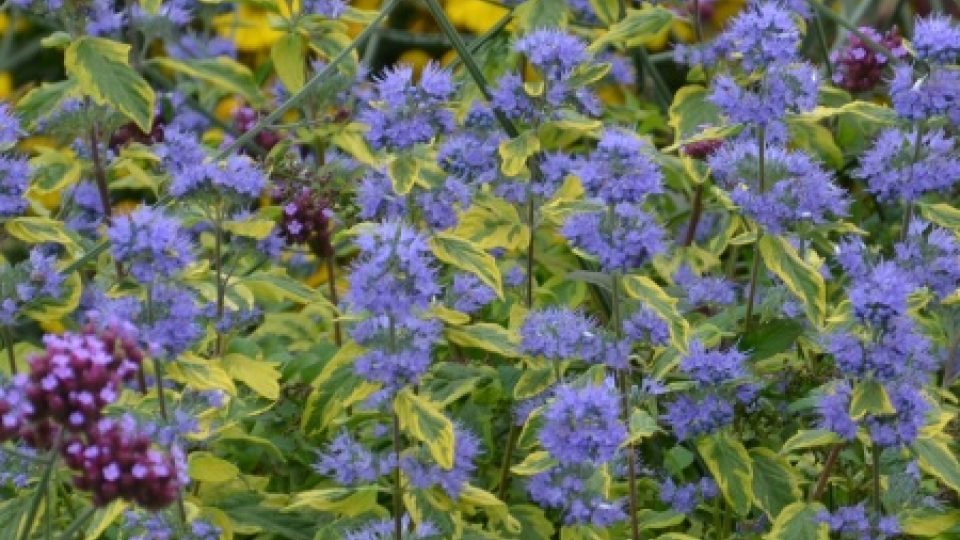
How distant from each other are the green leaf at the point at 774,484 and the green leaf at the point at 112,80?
1133 mm

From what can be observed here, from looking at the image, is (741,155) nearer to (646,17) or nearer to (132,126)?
(646,17)

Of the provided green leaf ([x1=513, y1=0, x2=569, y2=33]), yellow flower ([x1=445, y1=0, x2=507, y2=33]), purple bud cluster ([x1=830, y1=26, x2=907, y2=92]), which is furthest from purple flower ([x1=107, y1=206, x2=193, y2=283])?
yellow flower ([x1=445, y1=0, x2=507, y2=33])

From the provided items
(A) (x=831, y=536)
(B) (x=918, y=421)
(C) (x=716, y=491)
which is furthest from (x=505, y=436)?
(B) (x=918, y=421)

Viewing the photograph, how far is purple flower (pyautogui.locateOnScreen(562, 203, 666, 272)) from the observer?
260 centimetres

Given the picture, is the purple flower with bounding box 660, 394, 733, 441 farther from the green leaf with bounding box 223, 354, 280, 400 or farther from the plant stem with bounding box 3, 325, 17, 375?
the plant stem with bounding box 3, 325, 17, 375

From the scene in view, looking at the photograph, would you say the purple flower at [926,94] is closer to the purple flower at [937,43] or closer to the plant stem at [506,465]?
the purple flower at [937,43]

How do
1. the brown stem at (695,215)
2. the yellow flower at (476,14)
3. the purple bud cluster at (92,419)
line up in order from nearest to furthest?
the purple bud cluster at (92,419)
the brown stem at (695,215)
the yellow flower at (476,14)

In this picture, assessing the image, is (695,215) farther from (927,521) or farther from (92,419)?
(92,419)

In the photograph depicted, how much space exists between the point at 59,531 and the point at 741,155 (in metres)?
1.30

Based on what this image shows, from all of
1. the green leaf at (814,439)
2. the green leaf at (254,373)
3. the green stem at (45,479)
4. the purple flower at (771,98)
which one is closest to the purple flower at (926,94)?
the purple flower at (771,98)

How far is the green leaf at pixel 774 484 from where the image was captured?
9.50 feet

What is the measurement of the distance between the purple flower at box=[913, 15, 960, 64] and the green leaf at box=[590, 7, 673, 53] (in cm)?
60

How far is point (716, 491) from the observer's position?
300 cm

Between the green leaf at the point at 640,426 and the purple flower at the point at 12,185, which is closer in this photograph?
the green leaf at the point at 640,426
